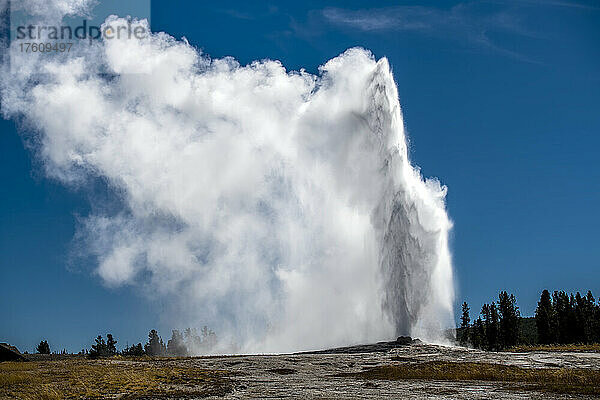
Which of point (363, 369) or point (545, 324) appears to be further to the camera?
point (545, 324)

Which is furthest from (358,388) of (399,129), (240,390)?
(399,129)

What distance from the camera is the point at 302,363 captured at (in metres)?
50.6

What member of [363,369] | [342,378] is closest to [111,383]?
[342,378]

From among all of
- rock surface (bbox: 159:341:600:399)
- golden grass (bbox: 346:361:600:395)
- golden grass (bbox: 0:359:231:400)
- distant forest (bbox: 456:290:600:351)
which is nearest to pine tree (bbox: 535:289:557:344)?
distant forest (bbox: 456:290:600:351)

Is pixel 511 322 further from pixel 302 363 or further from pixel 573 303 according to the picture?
pixel 302 363

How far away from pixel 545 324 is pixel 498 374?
8240 centimetres

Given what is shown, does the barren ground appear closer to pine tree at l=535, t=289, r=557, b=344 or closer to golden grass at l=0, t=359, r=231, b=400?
golden grass at l=0, t=359, r=231, b=400

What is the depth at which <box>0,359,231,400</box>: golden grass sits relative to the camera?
3139 cm

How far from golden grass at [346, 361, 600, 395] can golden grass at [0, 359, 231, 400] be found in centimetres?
1341

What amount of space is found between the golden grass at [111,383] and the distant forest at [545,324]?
78627 millimetres

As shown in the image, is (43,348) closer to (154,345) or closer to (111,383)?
(154,345)

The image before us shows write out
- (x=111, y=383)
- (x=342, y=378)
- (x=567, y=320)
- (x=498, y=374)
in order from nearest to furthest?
(x=111, y=383)
(x=498, y=374)
(x=342, y=378)
(x=567, y=320)

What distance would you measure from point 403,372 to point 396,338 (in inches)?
976

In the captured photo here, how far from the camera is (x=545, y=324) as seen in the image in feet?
368
